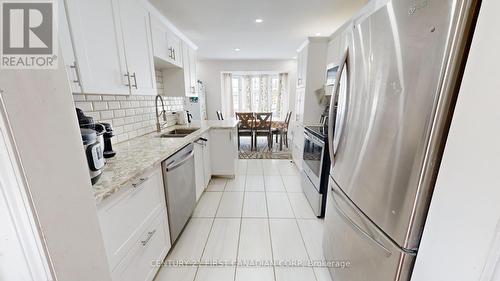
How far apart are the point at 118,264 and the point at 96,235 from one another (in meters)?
0.50

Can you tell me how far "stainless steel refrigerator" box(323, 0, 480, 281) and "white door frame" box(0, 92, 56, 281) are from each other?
107 cm

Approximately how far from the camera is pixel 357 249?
1.01 m

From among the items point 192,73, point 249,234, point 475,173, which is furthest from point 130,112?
point 475,173

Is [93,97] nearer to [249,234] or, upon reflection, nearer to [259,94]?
[249,234]

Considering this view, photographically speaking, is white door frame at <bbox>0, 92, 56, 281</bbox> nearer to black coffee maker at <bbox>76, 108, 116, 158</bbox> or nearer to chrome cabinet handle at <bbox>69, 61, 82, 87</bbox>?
black coffee maker at <bbox>76, 108, 116, 158</bbox>

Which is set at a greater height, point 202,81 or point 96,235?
point 202,81

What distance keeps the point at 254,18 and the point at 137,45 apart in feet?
5.12

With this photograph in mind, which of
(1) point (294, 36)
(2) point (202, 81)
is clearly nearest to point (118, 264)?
(1) point (294, 36)

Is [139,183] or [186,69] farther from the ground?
[186,69]

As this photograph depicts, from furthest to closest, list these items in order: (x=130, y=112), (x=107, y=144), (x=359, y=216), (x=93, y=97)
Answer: (x=130, y=112) < (x=93, y=97) < (x=107, y=144) < (x=359, y=216)

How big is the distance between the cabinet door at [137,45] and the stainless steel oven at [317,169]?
68.5 inches

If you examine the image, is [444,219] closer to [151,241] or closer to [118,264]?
[118,264]

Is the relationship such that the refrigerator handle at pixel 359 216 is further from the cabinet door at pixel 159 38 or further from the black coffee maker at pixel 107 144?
the cabinet door at pixel 159 38

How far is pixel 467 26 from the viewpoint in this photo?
0.55 meters
